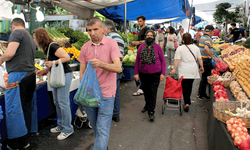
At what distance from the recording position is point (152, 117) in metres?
4.61

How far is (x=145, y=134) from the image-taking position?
4012 millimetres

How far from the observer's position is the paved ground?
11.7ft

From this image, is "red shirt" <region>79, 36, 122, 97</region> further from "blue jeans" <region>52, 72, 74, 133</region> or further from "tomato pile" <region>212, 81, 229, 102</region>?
"tomato pile" <region>212, 81, 229, 102</region>

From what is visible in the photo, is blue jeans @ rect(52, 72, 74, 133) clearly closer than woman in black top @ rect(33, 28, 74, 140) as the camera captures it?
No

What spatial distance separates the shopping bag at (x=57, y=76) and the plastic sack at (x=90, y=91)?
46.9 inches

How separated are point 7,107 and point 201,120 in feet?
12.9

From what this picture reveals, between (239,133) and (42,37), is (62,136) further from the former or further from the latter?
(239,133)

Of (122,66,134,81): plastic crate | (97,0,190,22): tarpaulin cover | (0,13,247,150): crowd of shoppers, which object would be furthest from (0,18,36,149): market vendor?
(97,0,190,22): tarpaulin cover

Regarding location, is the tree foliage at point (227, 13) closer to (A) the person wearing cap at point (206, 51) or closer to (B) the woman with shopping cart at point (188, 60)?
(A) the person wearing cap at point (206, 51)

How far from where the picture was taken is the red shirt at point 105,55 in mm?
2484

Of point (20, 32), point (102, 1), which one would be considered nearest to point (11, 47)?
point (20, 32)

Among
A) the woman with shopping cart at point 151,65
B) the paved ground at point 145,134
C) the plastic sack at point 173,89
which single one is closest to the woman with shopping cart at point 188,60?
the plastic sack at point 173,89

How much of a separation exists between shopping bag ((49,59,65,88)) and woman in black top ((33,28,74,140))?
0.27 ft

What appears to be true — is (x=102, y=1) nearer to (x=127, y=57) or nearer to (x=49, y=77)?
(x=127, y=57)
